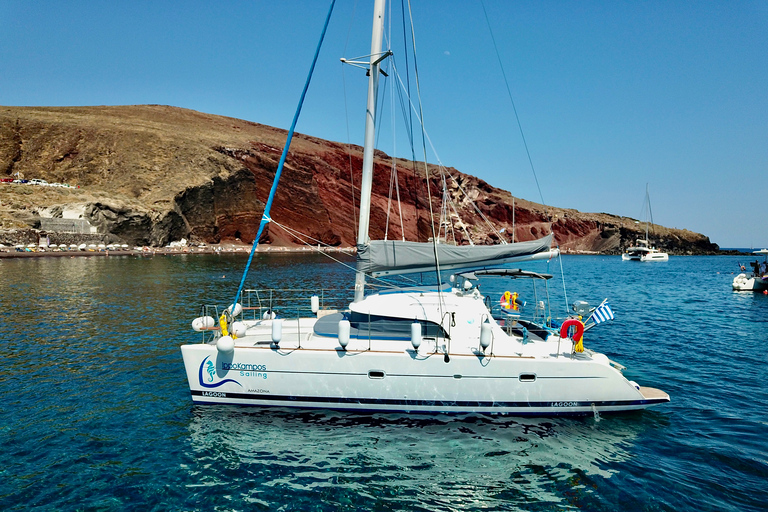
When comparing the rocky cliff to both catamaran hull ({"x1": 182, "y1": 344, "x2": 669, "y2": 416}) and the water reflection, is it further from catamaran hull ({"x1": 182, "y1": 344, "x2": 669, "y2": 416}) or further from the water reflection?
the water reflection

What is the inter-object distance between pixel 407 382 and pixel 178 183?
7157 centimetres

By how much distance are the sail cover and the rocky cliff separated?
38696mm

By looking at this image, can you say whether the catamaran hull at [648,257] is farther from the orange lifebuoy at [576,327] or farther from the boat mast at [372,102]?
the boat mast at [372,102]

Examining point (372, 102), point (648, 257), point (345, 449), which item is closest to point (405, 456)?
point (345, 449)

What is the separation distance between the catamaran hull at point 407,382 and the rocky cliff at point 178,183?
135 feet

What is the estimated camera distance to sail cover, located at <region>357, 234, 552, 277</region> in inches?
408

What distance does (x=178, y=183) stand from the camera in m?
70.1

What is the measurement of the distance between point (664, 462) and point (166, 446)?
9.50m

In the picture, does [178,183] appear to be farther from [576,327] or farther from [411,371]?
[576,327]

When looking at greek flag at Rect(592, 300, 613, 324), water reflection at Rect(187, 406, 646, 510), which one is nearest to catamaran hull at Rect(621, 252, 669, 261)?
greek flag at Rect(592, 300, 613, 324)

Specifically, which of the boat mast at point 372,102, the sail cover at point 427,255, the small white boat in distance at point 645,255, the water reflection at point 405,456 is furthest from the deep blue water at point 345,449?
the small white boat in distance at point 645,255

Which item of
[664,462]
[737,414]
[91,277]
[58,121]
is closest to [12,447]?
[664,462]

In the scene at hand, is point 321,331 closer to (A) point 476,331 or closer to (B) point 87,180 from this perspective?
(A) point 476,331

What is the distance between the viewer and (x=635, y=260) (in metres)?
95.9
